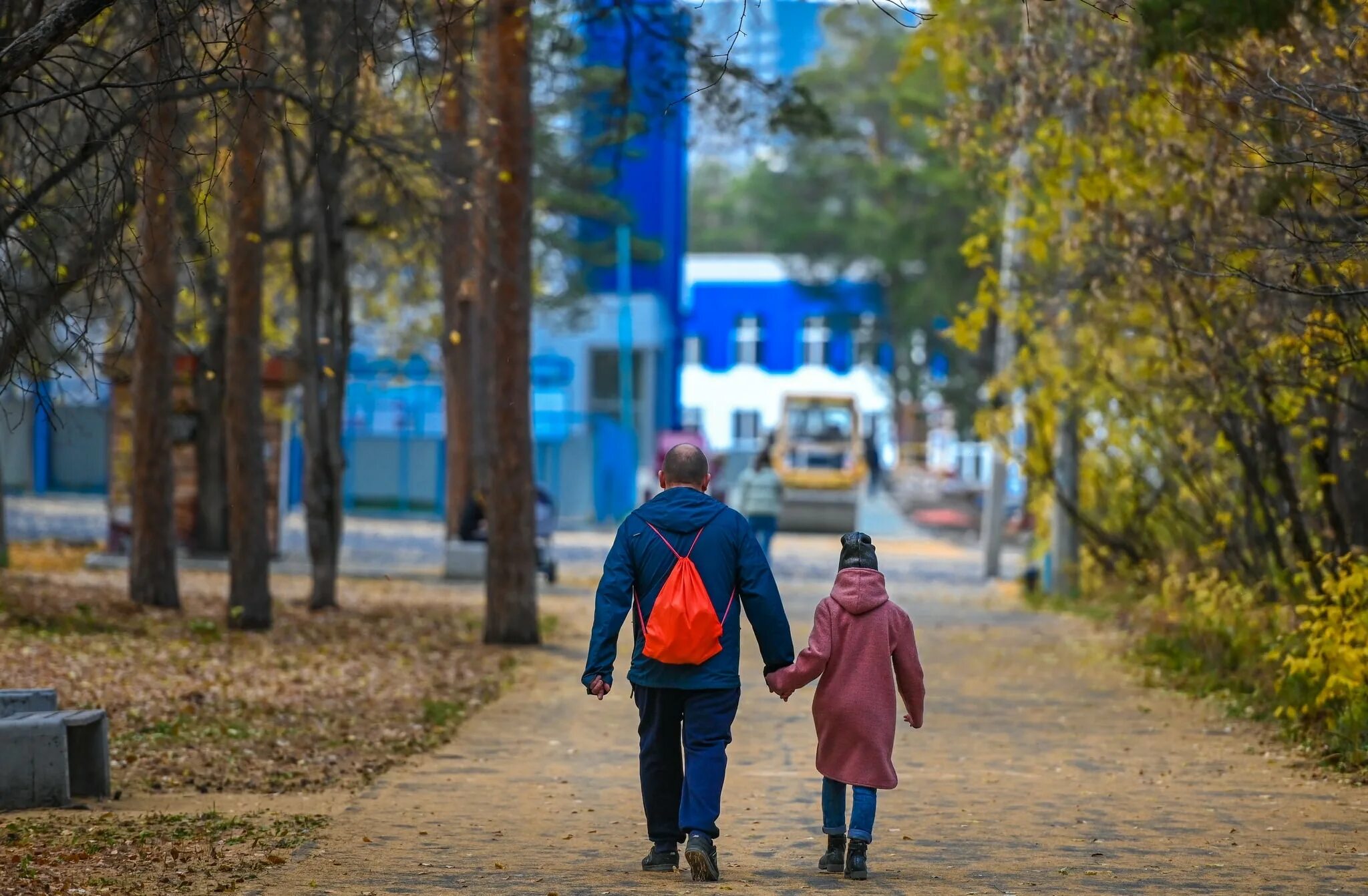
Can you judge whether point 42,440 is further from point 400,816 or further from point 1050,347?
point 400,816

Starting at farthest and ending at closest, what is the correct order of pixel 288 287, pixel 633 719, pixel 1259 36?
1. pixel 288 287
2. pixel 633 719
3. pixel 1259 36

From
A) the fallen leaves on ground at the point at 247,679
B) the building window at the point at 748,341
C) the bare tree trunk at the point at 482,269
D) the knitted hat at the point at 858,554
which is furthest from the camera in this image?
the building window at the point at 748,341

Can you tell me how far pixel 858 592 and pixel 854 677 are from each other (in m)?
0.34

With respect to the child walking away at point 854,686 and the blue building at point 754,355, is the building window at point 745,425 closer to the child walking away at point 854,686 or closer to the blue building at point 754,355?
the blue building at point 754,355

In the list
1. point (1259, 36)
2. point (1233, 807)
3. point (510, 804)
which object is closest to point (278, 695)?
point (510, 804)

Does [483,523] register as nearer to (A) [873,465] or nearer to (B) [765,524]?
(B) [765,524]

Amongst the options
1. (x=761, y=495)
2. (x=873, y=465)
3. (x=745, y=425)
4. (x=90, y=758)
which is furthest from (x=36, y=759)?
(x=745, y=425)

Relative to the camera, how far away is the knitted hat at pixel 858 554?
7.83 metres

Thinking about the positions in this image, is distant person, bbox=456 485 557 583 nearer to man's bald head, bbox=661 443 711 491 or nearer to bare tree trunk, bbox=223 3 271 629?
bare tree trunk, bbox=223 3 271 629

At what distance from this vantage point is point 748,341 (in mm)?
80125

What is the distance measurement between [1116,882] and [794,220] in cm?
6324

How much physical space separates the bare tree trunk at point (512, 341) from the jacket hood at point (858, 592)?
383 inches

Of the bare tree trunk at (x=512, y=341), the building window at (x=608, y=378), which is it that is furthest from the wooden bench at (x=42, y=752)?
the building window at (x=608, y=378)

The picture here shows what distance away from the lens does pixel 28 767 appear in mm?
9086
